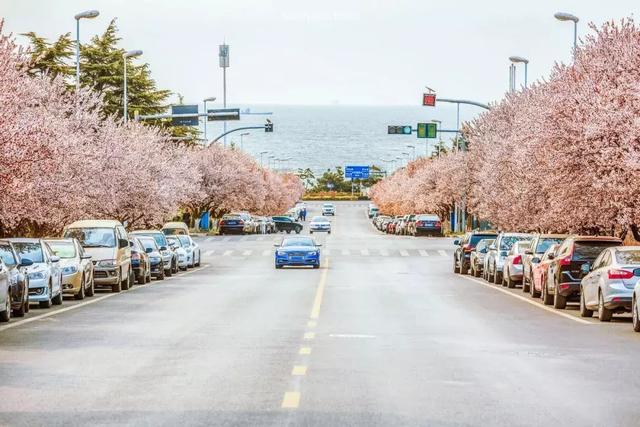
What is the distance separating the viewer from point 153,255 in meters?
46.1

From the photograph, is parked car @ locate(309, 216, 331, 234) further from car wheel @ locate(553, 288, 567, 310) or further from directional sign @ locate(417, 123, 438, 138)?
car wheel @ locate(553, 288, 567, 310)

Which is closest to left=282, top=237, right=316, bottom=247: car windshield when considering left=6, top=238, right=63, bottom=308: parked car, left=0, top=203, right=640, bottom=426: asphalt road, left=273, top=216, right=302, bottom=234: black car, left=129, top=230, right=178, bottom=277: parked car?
left=129, top=230, right=178, bottom=277: parked car

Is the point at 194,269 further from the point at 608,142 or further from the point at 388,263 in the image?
the point at 608,142

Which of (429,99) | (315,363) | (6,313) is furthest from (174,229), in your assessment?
(315,363)

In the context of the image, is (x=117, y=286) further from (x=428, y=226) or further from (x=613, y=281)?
(x=428, y=226)

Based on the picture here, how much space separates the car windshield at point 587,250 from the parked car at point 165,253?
1998 cm

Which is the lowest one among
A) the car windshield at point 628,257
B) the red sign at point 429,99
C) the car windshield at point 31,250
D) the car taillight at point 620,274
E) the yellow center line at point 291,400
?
the yellow center line at point 291,400

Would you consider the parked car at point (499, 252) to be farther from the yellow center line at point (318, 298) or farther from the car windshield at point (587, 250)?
the car windshield at point (587, 250)

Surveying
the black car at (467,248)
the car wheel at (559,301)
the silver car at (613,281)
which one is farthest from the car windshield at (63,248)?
the black car at (467,248)

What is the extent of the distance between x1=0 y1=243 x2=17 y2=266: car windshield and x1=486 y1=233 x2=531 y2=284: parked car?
65.4ft

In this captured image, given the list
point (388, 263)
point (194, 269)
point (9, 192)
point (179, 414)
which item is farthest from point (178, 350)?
point (388, 263)

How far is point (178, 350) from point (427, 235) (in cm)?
8318

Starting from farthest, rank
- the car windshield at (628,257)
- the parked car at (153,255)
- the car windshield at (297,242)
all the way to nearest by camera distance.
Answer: the car windshield at (297,242) → the parked car at (153,255) → the car windshield at (628,257)

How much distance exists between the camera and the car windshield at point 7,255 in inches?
1054
